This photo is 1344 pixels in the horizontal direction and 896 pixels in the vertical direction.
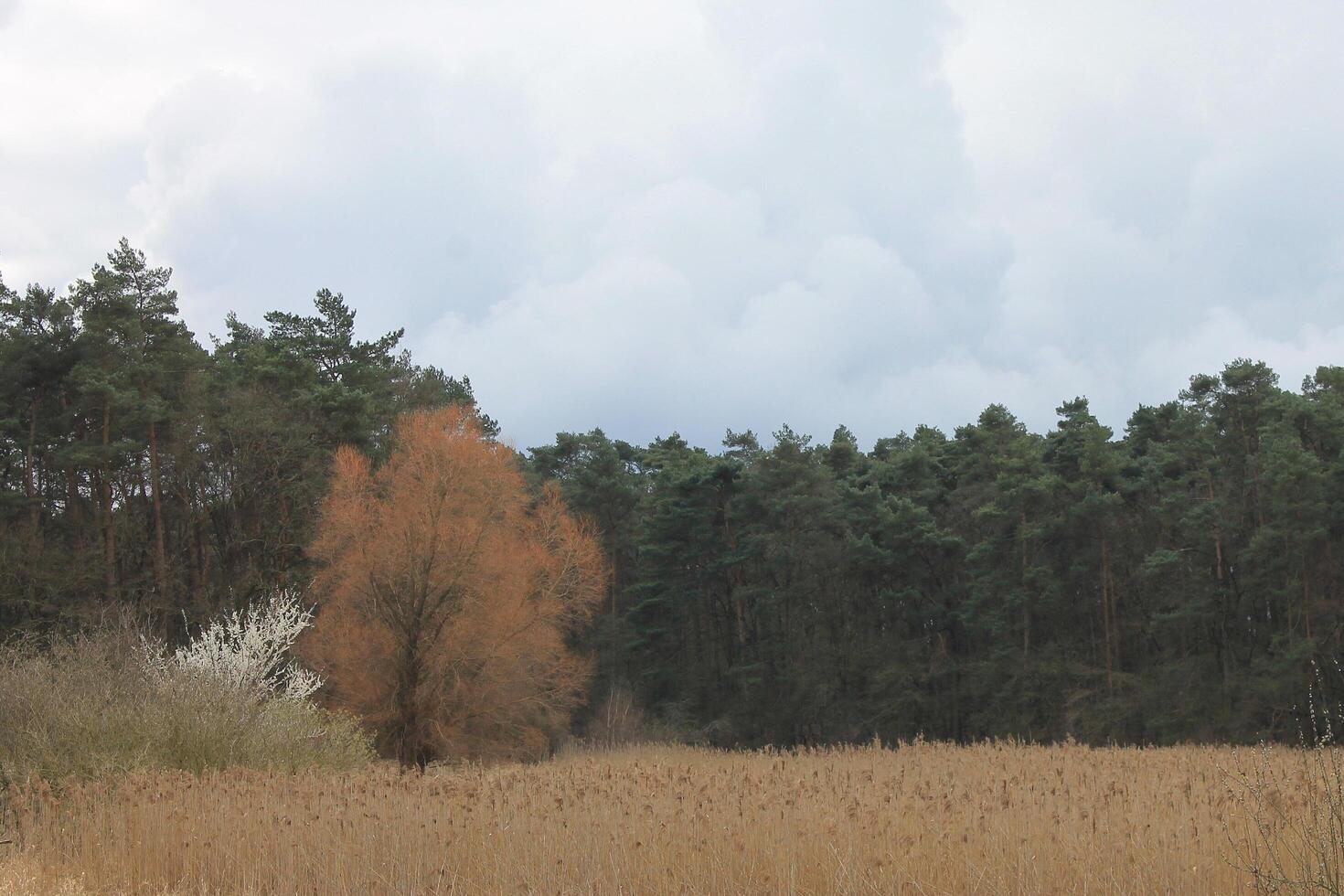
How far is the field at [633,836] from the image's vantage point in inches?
299

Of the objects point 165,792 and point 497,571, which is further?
point 497,571

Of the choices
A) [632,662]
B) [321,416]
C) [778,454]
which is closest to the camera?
[321,416]

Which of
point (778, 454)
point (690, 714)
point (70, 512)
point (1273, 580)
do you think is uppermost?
point (778, 454)

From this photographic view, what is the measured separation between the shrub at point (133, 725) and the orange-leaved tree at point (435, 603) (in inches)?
607

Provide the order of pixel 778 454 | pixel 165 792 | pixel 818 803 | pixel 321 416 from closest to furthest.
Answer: pixel 818 803 < pixel 165 792 < pixel 321 416 < pixel 778 454

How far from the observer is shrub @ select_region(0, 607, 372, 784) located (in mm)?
13148

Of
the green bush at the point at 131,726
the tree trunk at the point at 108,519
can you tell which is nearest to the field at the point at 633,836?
the green bush at the point at 131,726

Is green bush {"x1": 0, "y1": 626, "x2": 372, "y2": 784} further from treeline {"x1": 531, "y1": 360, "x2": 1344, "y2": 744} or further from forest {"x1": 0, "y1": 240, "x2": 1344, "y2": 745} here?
treeline {"x1": 531, "y1": 360, "x2": 1344, "y2": 744}

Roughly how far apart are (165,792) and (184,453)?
1205 inches

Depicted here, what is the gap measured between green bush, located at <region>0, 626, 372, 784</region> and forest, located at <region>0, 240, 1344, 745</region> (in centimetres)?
1617

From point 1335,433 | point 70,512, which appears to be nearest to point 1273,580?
point 1335,433

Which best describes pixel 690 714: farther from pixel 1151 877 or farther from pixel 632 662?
pixel 1151 877

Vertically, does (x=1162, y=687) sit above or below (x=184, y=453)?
below

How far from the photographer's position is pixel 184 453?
38.7 m
